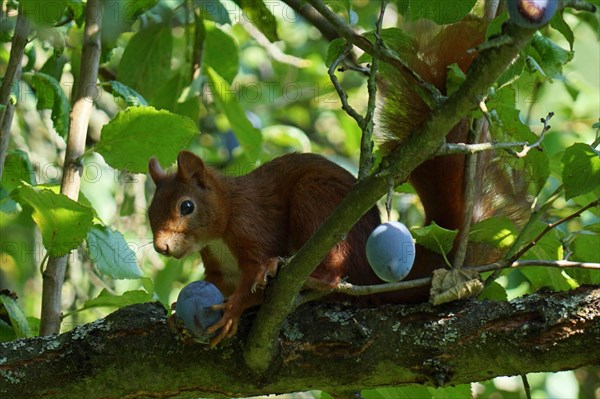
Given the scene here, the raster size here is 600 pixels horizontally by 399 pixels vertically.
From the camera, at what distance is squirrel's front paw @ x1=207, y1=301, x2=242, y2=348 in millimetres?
1743

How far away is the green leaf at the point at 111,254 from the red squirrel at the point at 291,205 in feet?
0.25

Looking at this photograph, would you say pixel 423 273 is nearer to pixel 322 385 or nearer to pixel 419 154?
pixel 322 385

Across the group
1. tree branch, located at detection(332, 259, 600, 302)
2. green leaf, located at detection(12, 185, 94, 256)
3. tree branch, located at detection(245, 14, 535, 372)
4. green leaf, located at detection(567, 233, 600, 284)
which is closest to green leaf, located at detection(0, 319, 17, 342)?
green leaf, located at detection(12, 185, 94, 256)

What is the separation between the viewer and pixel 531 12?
3.52ft

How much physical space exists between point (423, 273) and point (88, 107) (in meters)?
0.85

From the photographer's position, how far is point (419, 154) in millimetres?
1279

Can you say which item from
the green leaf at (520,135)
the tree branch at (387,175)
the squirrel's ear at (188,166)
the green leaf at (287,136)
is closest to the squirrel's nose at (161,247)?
the squirrel's ear at (188,166)

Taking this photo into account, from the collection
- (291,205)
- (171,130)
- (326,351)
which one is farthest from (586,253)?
(171,130)

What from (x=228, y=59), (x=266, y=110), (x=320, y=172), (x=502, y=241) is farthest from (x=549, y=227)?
(x=266, y=110)

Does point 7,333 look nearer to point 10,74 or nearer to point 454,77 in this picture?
point 10,74

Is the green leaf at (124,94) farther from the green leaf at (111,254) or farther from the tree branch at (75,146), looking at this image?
the green leaf at (111,254)

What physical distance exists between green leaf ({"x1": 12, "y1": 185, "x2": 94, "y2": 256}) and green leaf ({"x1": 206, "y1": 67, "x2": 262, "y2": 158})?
0.99m

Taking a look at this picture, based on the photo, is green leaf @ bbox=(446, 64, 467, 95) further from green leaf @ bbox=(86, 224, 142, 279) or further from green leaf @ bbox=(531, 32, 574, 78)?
Result: green leaf @ bbox=(86, 224, 142, 279)

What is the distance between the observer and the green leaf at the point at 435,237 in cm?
170
